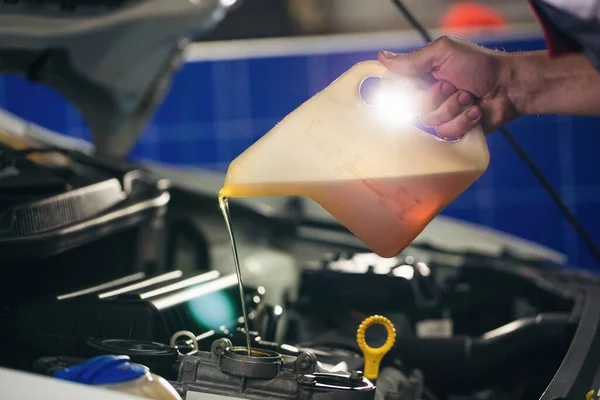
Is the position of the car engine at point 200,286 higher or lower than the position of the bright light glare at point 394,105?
lower

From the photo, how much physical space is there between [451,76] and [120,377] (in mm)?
530

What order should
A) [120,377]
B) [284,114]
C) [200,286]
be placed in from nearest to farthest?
[120,377], [200,286], [284,114]

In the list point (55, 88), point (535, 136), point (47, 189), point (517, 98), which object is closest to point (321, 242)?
point (55, 88)

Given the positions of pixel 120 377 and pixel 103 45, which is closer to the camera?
pixel 120 377

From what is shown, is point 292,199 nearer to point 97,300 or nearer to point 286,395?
point 97,300

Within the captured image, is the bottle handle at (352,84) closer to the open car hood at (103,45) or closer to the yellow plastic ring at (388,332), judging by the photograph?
the yellow plastic ring at (388,332)

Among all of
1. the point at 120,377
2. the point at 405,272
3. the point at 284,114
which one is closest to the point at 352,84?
the point at 120,377

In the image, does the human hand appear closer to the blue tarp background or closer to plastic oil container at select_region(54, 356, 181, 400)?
plastic oil container at select_region(54, 356, 181, 400)

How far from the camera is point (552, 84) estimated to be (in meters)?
1.01

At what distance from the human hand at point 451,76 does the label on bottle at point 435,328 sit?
597mm

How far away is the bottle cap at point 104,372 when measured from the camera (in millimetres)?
800

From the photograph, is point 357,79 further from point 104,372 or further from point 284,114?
point 284,114

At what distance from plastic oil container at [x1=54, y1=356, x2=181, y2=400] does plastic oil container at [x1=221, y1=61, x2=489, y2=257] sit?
0.23 metres

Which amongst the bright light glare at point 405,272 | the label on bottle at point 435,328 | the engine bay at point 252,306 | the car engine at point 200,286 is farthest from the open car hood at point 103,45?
the label on bottle at point 435,328
